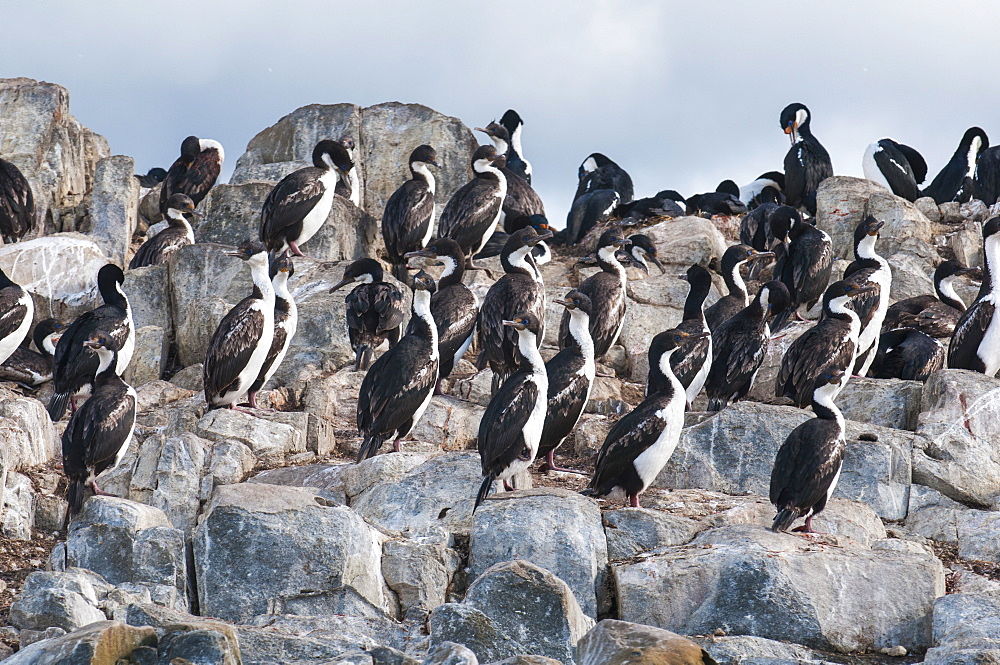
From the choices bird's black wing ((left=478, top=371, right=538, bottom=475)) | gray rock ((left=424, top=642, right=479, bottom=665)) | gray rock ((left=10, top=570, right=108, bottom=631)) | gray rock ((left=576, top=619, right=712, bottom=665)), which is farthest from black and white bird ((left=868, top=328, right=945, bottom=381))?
gray rock ((left=10, top=570, right=108, bottom=631))

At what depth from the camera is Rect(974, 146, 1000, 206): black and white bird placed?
20.6 meters

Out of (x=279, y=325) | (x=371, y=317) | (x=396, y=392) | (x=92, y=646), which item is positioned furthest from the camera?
(x=371, y=317)

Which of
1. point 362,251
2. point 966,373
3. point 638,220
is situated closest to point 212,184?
point 362,251

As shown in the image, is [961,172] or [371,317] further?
[961,172]

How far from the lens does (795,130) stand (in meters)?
22.8

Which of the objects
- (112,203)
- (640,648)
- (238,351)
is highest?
(112,203)

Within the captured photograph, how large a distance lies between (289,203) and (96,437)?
5.74m

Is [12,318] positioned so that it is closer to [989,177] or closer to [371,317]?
[371,317]

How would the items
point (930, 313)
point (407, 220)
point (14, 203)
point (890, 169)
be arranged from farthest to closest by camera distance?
point (890, 169), point (14, 203), point (407, 220), point (930, 313)

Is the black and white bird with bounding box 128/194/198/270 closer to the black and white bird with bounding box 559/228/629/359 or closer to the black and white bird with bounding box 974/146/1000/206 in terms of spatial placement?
the black and white bird with bounding box 559/228/629/359

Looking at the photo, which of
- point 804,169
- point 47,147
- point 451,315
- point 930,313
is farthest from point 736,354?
point 47,147

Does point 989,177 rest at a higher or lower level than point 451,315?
higher

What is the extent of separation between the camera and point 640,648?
20.3 ft

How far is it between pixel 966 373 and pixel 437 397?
539 cm
